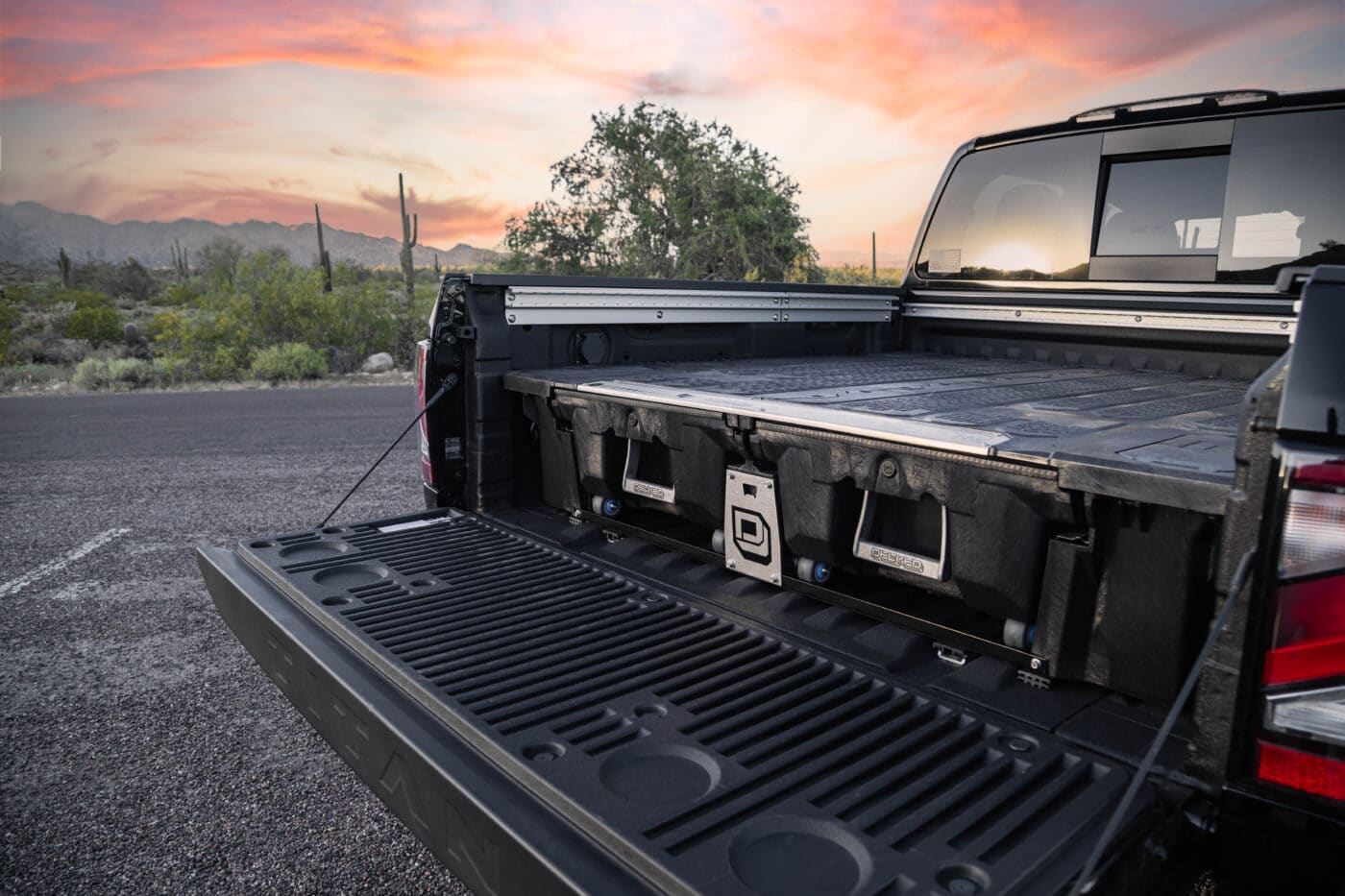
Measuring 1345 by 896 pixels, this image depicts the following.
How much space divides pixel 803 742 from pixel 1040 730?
17.9 inches

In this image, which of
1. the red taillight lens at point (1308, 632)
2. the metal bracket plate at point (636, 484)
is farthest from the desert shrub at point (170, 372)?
the red taillight lens at point (1308, 632)

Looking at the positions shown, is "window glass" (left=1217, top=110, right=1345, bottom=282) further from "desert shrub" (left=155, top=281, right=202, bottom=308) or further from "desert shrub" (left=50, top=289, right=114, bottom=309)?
"desert shrub" (left=155, top=281, right=202, bottom=308)

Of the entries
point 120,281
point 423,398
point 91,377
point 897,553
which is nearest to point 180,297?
point 120,281

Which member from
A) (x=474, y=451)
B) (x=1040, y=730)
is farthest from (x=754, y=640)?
(x=474, y=451)

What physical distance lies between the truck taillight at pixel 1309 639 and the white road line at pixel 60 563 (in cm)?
582

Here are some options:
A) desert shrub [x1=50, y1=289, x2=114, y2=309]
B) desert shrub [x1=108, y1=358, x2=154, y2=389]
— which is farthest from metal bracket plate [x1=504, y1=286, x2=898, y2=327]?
desert shrub [x1=50, y1=289, x2=114, y2=309]

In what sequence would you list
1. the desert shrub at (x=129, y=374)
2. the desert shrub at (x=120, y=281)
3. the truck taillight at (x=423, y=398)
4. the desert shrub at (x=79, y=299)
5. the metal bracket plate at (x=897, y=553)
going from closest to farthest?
the metal bracket plate at (x=897, y=553) < the truck taillight at (x=423, y=398) < the desert shrub at (x=129, y=374) < the desert shrub at (x=79, y=299) < the desert shrub at (x=120, y=281)

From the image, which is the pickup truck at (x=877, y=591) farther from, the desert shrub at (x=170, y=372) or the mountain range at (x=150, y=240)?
the mountain range at (x=150, y=240)

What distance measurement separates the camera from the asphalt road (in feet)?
8.09

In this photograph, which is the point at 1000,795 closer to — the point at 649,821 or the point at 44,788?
the point at 649,821

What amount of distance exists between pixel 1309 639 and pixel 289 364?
19.3 meters

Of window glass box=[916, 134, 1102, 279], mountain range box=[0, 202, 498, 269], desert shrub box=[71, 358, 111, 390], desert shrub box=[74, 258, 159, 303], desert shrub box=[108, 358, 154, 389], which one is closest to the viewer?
window glass box=[916, 134, 1102, 279]

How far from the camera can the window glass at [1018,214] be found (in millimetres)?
3859

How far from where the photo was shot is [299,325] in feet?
66.8
